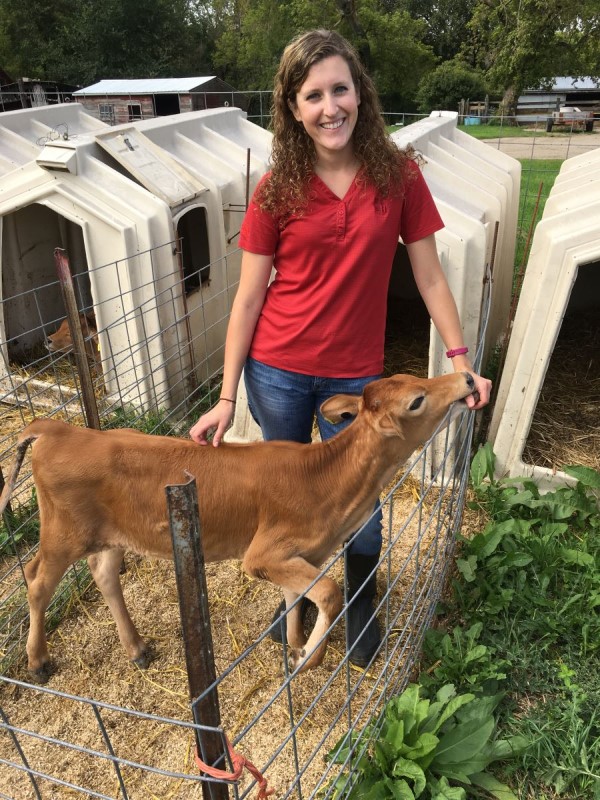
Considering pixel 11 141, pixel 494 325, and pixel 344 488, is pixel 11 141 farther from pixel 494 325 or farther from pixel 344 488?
pixel 344 488

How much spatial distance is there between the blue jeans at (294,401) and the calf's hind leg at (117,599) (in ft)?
3.22

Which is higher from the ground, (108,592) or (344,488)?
(344,488)

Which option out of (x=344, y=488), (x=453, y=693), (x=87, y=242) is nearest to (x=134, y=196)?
(x=87, y=242)

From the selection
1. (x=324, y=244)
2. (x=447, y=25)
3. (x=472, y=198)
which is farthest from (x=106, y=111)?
(x=447, y=25)

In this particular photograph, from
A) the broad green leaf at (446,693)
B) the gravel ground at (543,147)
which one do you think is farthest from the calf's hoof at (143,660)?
the gravel ground at (543,147)

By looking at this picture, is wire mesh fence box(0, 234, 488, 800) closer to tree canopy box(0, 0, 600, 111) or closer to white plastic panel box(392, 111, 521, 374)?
white plastic panel box(392, 111, 521, 374)

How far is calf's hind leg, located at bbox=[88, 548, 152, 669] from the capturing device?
3.38 m

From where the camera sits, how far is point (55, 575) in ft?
10.3

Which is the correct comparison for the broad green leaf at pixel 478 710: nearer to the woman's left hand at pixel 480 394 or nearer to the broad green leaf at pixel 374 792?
the broad green leaf at pixel 374 792

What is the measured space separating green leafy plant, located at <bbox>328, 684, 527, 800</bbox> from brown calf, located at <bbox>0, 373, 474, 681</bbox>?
397mm

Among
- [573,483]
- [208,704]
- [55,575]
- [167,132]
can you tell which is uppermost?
[167,132]

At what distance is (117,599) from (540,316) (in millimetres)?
2897

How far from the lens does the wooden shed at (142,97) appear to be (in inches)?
934

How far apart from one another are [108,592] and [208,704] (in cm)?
184
